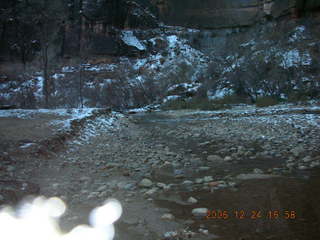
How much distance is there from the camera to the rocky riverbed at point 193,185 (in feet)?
9.68

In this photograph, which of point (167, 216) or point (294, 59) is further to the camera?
point (294, 59)

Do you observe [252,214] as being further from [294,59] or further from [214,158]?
[294,59]

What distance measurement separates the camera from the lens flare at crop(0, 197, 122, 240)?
107 inches

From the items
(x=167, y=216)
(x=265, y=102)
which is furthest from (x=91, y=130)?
(x=265, y=102)

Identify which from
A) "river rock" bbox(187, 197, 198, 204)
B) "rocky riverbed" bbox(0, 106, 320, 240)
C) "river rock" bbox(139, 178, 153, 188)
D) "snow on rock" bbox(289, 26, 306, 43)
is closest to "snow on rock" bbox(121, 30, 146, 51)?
"snow on rock" bbox(289, 26, 306, 43)

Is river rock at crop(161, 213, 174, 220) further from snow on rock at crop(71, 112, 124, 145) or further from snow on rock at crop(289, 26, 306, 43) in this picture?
snow on rock at crop(289, 26, 306, 43)

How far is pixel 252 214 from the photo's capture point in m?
3.20

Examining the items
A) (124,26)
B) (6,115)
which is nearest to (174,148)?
(6,115)

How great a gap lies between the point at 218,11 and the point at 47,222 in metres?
55.9

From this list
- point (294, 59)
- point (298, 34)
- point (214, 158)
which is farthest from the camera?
point (298, 34)

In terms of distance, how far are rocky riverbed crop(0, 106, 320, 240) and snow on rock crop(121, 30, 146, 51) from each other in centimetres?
4314

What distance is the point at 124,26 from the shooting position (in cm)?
5097

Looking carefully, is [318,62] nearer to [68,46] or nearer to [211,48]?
[211,48]

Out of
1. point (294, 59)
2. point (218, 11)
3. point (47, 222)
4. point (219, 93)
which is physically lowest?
point (219, 93)
